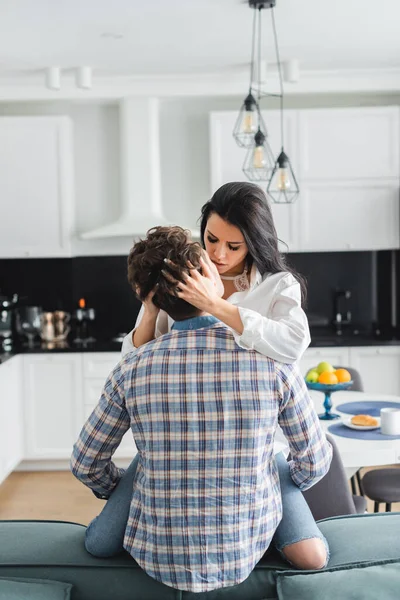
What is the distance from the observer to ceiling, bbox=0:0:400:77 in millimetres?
3775

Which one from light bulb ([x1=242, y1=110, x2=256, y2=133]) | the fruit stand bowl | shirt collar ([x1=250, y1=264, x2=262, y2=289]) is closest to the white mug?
the fruit stand bowl

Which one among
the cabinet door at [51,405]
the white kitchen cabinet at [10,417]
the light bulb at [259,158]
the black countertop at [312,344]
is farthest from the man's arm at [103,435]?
the cabinet door at [51,405]

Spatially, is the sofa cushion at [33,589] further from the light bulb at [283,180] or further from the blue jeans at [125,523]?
the light bulb at [283,180]

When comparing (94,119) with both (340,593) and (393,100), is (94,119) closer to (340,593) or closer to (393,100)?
(393,100)

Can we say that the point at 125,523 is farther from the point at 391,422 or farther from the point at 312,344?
the point at 312,344

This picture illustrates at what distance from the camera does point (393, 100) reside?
5578 mm

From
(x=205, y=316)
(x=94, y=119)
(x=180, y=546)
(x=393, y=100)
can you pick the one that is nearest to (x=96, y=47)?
(x=94, y=119)

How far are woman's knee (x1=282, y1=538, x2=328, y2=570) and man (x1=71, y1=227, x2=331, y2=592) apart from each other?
102 mm

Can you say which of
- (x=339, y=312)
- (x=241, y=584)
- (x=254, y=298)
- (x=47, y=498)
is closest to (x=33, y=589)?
(x=241, y=584)

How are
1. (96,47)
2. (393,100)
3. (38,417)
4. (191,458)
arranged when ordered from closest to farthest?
(191,458) → (96,47) → (38,417) → (393,100)

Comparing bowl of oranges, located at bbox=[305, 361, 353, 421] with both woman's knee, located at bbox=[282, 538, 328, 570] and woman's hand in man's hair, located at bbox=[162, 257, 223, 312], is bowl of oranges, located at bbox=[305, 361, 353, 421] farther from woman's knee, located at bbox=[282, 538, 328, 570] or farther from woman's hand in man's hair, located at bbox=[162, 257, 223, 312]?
woman's hand in man's hair, located at bbox=[162, 257, 223, 312]

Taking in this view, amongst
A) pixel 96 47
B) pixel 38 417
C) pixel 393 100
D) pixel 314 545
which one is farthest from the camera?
pixel 393 100

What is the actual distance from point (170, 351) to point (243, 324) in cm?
18

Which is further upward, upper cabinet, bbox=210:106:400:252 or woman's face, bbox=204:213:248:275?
upper cabinet, bbox=210:106:400:252
